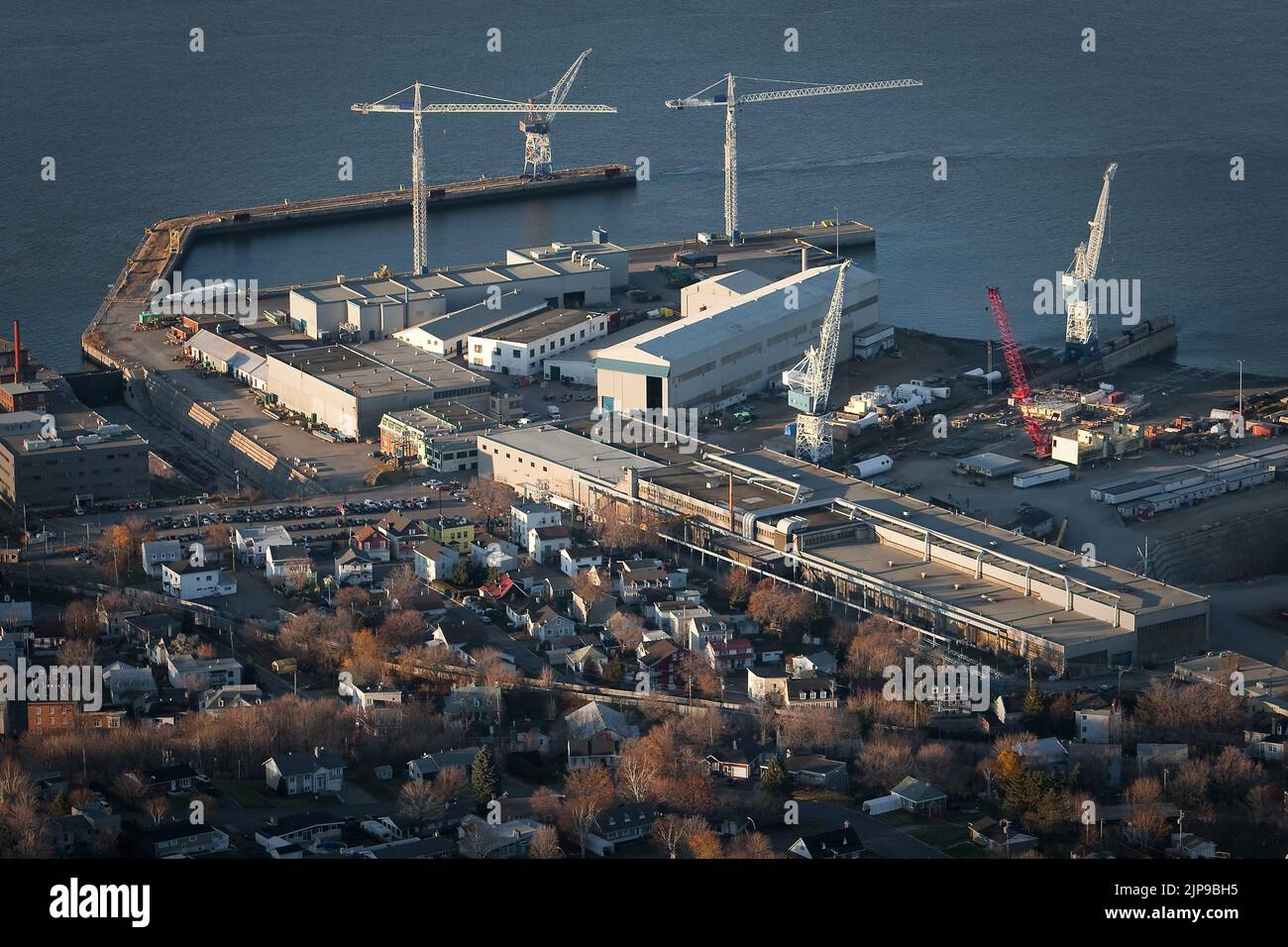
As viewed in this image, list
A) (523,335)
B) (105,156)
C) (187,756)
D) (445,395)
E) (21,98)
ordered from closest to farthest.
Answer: (187,756) → (445,395) → (523,335) → (105,156) → (21,98)

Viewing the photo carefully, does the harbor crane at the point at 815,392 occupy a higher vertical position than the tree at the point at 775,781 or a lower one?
higher

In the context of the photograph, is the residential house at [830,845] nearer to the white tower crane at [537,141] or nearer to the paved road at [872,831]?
the paved road at [872,831]

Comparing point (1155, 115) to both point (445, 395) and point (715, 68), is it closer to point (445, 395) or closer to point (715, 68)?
point (715, 68)

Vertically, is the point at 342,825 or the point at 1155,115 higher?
the point at 1155,115

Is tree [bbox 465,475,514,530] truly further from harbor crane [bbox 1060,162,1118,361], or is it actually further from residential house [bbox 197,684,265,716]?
harbor crane [bbox 1060,162,1118,361]

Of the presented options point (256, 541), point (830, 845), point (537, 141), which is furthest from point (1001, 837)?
point (537, 141)

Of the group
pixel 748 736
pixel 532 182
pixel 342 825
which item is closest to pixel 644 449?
pixel 748 736

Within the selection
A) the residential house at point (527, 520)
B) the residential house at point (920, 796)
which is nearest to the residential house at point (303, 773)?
the residential house at point (920, 796)
